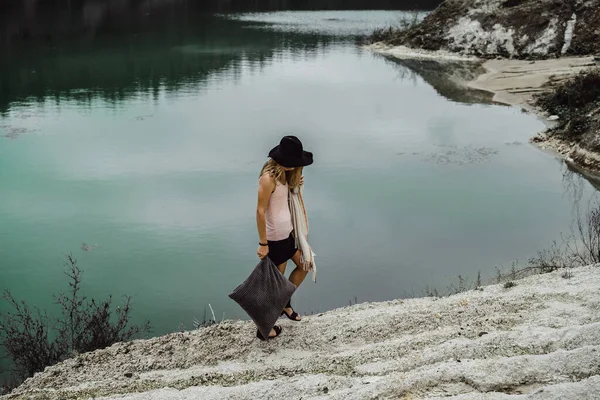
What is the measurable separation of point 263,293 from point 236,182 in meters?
9.87

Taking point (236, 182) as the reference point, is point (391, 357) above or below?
above

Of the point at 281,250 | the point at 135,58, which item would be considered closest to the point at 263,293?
the point at 281,250

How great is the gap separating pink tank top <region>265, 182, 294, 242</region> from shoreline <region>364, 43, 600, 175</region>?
12100mm

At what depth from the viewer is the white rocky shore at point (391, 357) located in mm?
4492

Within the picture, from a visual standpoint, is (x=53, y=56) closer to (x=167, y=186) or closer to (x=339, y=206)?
(x=167, y=186)

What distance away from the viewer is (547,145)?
60.8ft

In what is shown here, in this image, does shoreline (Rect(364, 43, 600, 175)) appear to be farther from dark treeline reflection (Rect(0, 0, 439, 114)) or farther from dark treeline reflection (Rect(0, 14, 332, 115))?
dark treeline reflection (Rect(0, 0, 439, 114))

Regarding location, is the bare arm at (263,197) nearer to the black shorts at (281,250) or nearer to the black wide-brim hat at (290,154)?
the black wide-brim hat at (290,154)

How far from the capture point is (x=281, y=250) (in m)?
6.13

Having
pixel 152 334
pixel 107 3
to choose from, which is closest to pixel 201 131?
pixel 152 334

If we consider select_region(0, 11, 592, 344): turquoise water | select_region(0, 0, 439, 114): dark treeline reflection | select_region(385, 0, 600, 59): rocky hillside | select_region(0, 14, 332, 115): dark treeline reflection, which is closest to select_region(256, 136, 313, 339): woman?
select_region(0, 11, 592, 344): turquoise water

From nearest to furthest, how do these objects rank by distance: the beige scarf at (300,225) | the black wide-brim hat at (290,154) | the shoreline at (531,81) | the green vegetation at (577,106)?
the black wide-brim hat at (290,154)
the beige scarf at (300,225)
the shoreline at (531,81)
the green vegetation at (577,106)

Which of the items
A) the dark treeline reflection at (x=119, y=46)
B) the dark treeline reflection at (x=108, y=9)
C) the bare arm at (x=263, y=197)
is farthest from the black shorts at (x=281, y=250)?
the dark treeline reflection at (x=108, y=9)

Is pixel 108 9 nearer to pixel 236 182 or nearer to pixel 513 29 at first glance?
pixel 513 29
